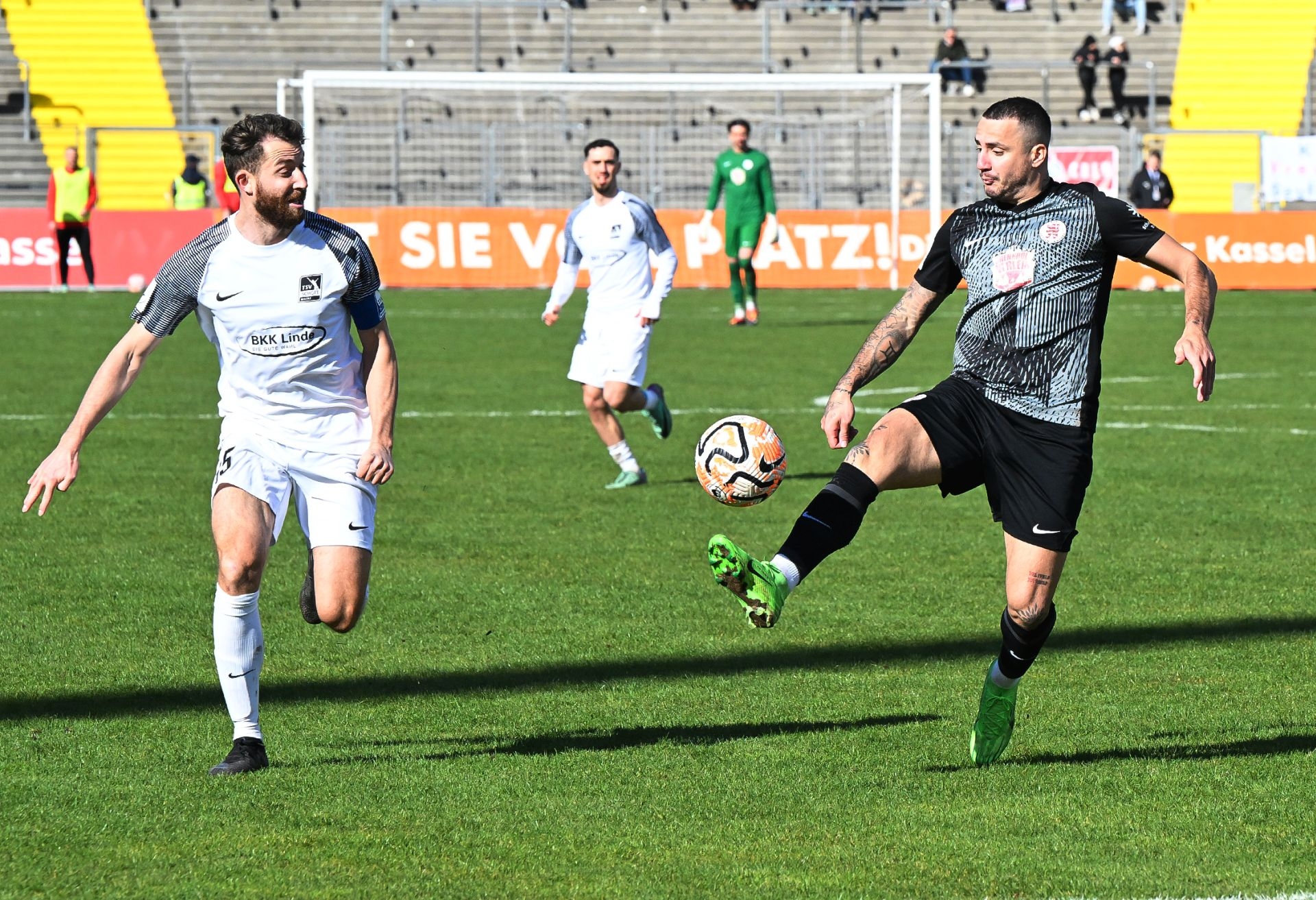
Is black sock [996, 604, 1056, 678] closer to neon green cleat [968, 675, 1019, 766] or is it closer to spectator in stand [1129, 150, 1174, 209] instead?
neon green cleat [968, 675, 1019, 766]

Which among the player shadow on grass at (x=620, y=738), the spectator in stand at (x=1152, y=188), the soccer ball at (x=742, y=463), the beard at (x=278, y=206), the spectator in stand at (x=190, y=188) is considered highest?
the beard at (x=278, y=206)

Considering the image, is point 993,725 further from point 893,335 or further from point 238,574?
point 238,574

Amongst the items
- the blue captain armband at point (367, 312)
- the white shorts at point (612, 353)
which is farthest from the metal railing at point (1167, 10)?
the blue captain armband at point (367, 312)

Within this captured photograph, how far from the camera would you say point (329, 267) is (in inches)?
224

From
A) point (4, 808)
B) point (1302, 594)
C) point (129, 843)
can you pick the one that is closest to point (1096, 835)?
point (129, 843)

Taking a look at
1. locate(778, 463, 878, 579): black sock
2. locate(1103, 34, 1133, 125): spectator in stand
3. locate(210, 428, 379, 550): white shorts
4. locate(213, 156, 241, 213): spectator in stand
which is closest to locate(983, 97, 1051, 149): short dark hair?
locate(778, 463, 878, 579): black sock

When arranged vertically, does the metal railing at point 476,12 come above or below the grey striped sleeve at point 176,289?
below

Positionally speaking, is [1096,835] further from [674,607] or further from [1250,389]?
[1250,389]

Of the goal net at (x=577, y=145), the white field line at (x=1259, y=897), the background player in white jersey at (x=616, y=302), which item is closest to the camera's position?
the white field line at (x=1259, y=897)

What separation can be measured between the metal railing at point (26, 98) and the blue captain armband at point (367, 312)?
32652 mm

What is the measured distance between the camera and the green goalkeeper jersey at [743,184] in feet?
78.7

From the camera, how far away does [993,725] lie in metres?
5.75

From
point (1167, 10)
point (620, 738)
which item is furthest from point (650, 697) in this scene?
point (1167, 10)

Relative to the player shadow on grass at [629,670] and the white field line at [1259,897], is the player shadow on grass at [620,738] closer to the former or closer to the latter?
the player shadow on grass at [629,670]
